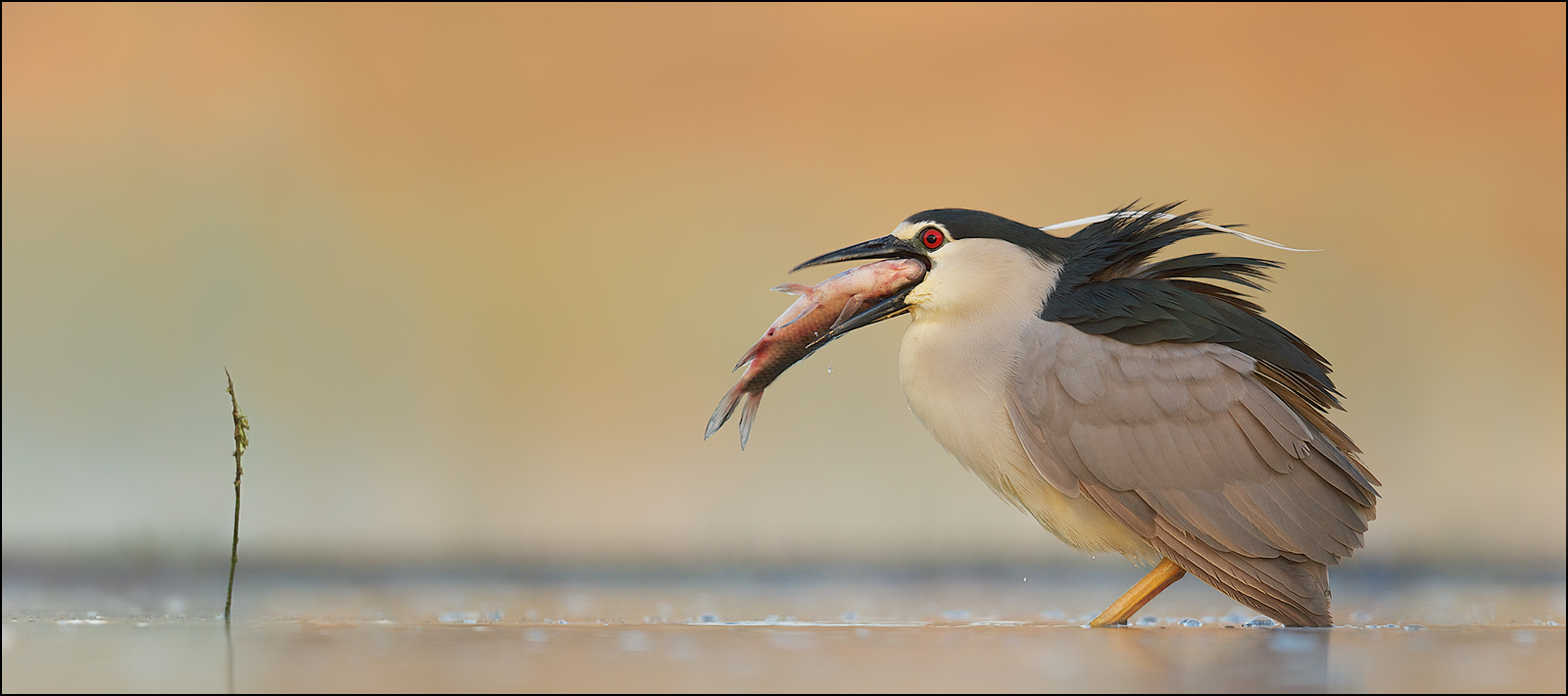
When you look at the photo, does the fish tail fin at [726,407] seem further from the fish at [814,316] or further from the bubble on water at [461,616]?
the bubble on water at [461,616]

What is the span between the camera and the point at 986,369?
2.93m

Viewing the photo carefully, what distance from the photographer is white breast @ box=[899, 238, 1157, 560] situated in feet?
9.61

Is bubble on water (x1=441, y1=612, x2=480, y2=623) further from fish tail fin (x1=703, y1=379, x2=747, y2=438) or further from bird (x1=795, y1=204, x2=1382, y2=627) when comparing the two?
bird (x1=795, y1=204, x2=1382, y2=627)

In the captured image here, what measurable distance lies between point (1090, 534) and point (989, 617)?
1330 mm

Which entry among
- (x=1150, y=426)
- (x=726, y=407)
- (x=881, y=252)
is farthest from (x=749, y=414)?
(x=1150, y=426)

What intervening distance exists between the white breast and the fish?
9cm

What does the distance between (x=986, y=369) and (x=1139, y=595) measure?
65 cm

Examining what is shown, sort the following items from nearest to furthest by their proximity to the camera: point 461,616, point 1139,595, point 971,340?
point 1139,595
point 971,340
point 461,616

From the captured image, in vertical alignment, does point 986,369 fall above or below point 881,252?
below

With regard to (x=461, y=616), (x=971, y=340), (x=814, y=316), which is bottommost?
(x=461, y=616)

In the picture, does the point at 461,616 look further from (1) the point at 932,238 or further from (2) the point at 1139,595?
(2) the point at 1139,595

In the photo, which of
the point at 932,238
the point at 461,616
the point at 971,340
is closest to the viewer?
the point at 971,340

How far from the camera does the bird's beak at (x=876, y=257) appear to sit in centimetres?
311

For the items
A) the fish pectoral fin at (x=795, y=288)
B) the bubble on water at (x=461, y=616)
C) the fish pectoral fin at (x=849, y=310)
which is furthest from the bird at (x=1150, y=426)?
the bubble on water at (x=461, y=616)
